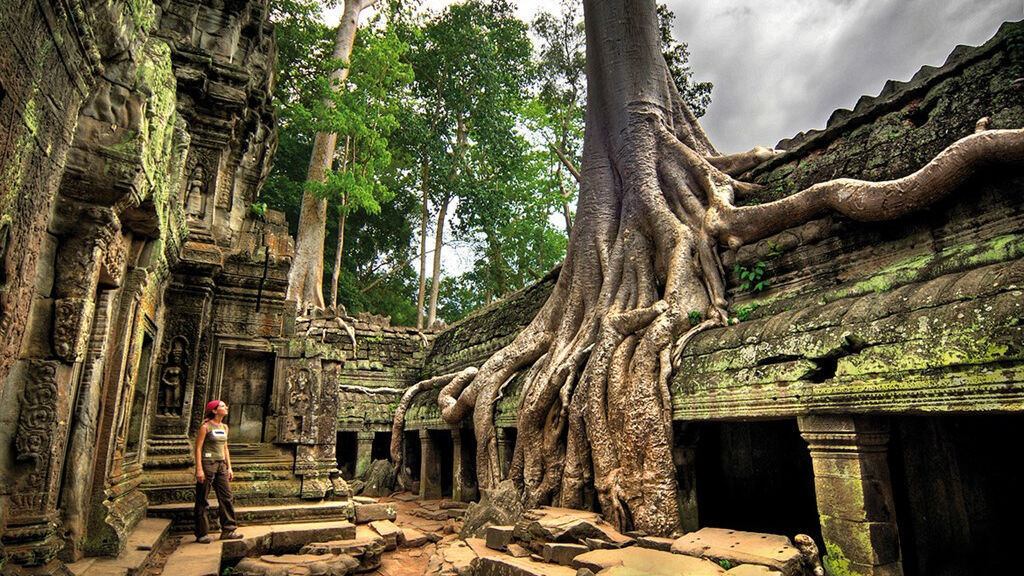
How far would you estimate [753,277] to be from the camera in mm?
5660

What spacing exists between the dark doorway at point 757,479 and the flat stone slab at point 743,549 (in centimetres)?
124

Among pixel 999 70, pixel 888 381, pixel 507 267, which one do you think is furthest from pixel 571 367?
pixel 507 267

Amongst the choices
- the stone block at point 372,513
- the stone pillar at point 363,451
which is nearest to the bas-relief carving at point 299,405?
the stone block at point 372,513

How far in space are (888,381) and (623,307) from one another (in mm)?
2936

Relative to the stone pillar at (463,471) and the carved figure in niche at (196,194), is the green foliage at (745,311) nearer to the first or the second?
the stone pillar at (463,471)

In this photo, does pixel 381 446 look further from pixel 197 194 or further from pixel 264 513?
pixel 197 194

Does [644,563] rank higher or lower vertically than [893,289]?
lower

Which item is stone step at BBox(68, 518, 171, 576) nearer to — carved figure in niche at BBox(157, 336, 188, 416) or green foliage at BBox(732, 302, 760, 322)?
carved figure in niche at BBox(157, 336, 188, 416)

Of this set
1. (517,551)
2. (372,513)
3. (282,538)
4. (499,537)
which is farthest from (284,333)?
(517,551)

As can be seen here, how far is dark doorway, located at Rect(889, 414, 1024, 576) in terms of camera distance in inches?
169

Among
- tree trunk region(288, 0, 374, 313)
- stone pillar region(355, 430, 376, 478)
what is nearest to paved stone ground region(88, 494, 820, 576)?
stone pillar region(355, 430, 376, 478)

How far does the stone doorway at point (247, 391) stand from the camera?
22.6 feet

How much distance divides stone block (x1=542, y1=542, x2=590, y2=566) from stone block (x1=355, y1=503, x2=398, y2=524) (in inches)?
106

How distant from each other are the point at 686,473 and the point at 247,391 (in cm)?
526
